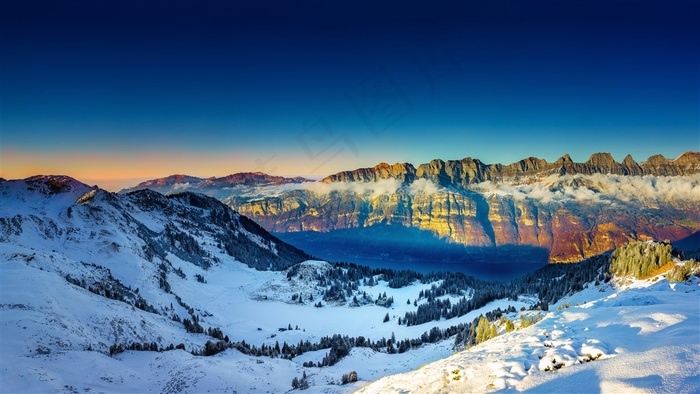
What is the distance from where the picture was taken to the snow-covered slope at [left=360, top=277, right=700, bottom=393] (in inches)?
540

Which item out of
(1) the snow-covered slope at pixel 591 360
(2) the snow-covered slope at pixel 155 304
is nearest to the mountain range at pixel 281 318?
(1) the snow-covered slope at pixel 591 360

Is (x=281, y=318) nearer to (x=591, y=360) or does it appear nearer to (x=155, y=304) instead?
(x=155, y=304)

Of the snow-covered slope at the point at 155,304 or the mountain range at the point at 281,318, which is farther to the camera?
the snow-covered slope at the point at 155,304

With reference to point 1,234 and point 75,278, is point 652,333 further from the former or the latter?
point 1,234

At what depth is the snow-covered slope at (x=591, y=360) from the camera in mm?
13706

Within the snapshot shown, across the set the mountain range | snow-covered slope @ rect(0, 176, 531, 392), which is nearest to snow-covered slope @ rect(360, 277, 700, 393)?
the mountain range

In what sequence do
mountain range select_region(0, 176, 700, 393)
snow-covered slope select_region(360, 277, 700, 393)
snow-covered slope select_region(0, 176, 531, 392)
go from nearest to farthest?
snow-covered slope select_region(360, 277, 700, 393)
mountain range select_region(0, 176, 700, 393)
snow-covered slope select_region(0, 176, 531, 392)

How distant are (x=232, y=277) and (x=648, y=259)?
133000 mm

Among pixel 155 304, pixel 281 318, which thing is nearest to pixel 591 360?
pixel 155 304

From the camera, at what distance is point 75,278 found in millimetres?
66875

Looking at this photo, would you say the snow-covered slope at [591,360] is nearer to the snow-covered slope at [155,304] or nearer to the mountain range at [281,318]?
the mountain range at [281,318]

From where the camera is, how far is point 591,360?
16547mm

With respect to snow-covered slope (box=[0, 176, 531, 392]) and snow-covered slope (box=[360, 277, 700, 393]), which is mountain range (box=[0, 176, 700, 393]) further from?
snow-covered slope (box=[0, 176, 531, 392])

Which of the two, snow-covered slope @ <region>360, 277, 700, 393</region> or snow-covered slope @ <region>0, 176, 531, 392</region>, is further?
snow-covered slope @ <region>0, 176, 531, 392</region>
